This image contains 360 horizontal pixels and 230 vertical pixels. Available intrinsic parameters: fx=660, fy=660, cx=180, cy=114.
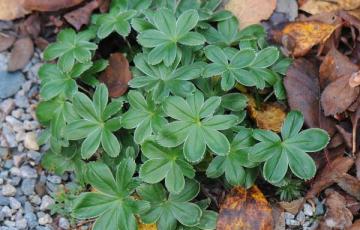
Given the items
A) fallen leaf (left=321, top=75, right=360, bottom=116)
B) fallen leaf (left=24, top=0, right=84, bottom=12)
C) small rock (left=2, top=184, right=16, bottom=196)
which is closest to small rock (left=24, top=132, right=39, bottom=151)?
small rock (left=2, top=184, right=16, bottom=196)

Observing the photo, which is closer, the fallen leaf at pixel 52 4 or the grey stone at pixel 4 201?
the grey stone at pixel 4 201

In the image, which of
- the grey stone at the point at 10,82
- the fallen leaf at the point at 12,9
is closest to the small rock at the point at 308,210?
the grey stone at the point at 10,82

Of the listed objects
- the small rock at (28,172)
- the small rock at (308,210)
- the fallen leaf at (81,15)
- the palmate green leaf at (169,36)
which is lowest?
the small rock at (28,172)

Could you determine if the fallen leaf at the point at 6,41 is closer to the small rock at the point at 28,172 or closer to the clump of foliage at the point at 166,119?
the clump of foliage at the point at 166,119

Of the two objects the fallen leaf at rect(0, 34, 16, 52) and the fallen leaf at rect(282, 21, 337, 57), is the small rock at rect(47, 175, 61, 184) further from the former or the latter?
the fallen leaf at rect(282, 21, 337, 57)

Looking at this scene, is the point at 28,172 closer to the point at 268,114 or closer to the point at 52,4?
the point at 52,4

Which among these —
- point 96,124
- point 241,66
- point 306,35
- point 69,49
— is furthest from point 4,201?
point 306,35

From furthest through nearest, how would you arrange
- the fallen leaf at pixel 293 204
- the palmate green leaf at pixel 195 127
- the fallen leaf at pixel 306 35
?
the fallen leaf at pixel 306 35 < the fallen leaf at pixel 293 204 < the palmate green leaf at pixel 195 127

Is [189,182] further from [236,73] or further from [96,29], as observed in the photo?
[96,29]

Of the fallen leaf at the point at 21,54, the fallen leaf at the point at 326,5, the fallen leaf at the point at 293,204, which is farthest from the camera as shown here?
the fallen leaf at the point at 21,54
